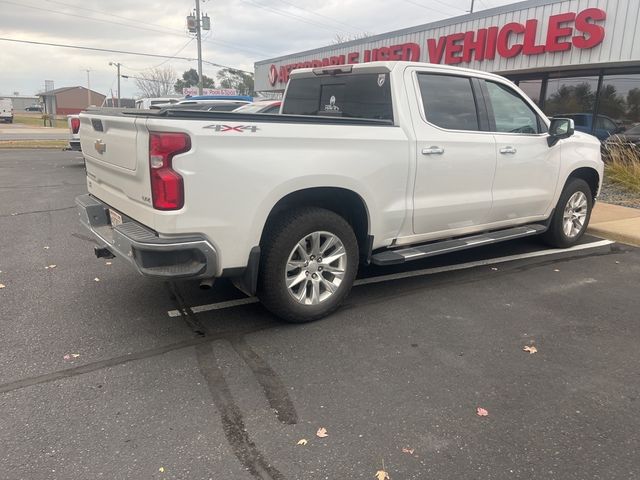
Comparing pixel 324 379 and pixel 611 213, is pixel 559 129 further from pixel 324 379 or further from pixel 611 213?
pixel 324 379

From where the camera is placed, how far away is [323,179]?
12.5ft

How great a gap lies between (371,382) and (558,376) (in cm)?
125

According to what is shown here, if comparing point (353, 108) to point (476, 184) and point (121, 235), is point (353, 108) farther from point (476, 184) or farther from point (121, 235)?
point (121, 235)

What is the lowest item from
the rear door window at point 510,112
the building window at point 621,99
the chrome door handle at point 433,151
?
the chrome door handle at point 433,151

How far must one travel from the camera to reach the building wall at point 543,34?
11.5m

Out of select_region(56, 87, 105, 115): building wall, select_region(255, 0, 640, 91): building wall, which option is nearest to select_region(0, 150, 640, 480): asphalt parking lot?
select_region(255, 0, 640, 91): building wall

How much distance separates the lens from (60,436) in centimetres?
265

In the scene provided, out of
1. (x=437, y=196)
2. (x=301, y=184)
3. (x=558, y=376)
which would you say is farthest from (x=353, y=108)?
(x=558, y=376)

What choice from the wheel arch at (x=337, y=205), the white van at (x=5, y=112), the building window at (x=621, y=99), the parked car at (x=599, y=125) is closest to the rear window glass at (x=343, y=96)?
the wheel arch at (x=337, y=205)

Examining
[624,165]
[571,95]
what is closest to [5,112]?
[571,95]

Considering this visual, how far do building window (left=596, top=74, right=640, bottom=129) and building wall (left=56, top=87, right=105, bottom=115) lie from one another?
306 feet

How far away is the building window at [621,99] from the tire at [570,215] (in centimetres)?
839

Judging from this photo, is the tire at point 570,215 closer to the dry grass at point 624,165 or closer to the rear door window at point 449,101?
the rear door window at point 449,101

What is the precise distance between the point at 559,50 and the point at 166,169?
498 inches
